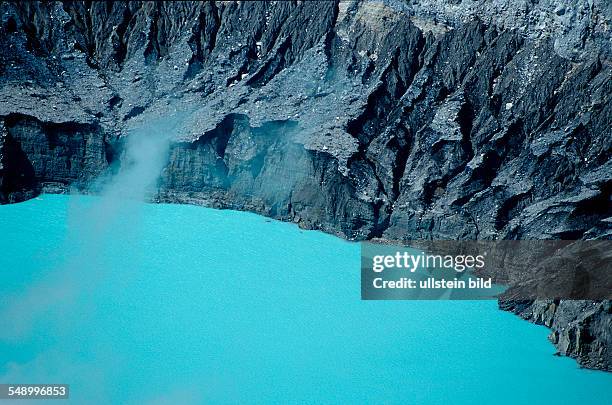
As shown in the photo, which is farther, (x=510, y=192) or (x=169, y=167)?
(x=169, y=167)

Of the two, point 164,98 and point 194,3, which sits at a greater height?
point 194,3

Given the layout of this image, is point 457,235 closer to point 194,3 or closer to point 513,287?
point 513,287

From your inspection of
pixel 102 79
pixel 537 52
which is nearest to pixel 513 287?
pixel 537 52

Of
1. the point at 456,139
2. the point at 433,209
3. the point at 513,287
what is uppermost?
the point at 456,139

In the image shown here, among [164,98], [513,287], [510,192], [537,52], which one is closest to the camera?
[513,287]

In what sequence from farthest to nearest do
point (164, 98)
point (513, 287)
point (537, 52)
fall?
point (164, 98) → point (537, 52) → point (513, 287)

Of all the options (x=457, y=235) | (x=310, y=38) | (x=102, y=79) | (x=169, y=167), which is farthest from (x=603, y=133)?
(x=102, y=79)
